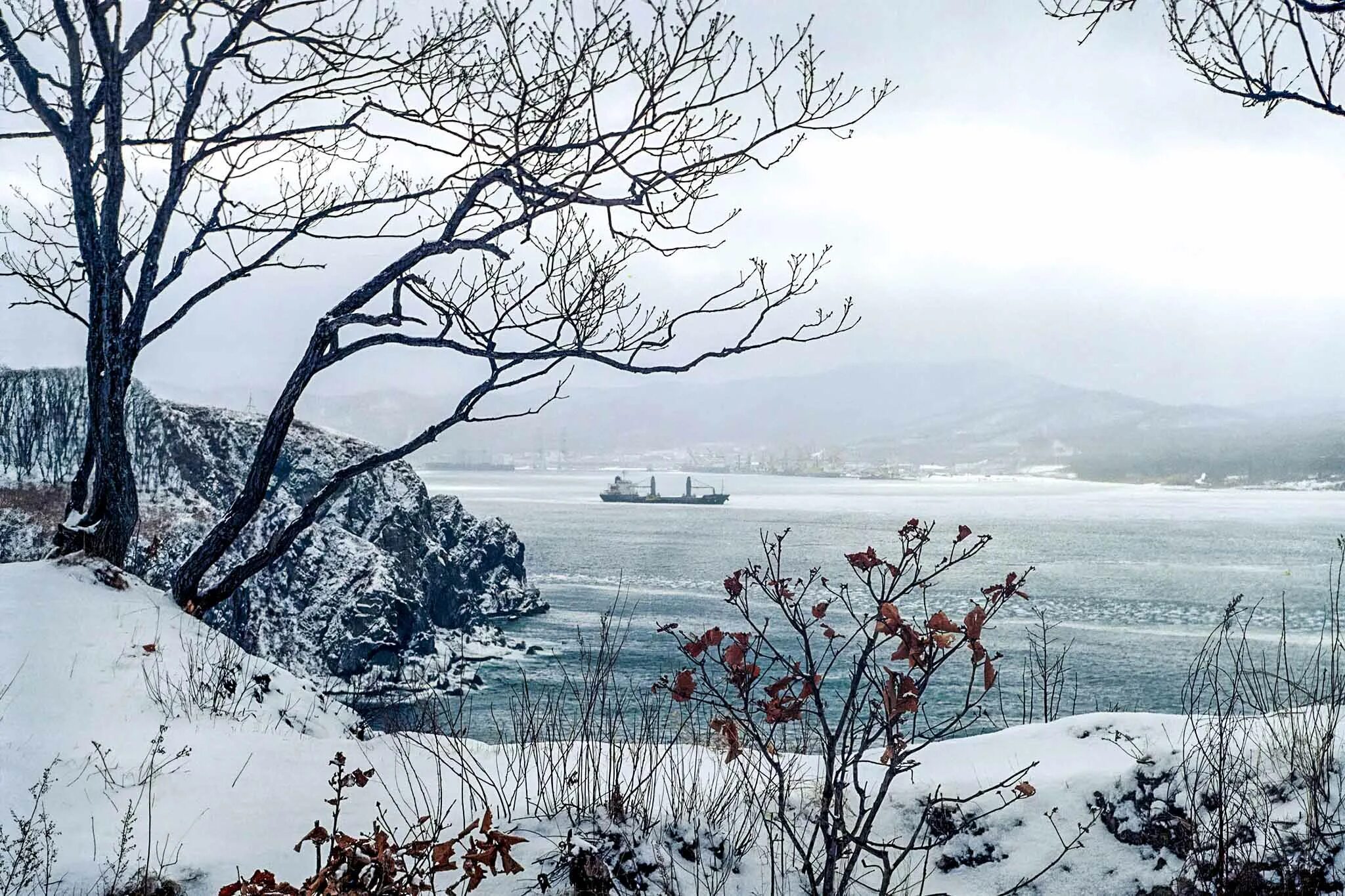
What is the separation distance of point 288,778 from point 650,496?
57432 mm

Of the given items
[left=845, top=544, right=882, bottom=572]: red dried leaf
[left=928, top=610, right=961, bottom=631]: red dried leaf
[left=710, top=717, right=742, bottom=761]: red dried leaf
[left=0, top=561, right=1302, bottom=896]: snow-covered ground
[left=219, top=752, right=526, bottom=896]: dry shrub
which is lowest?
[left=0, top=561, right=1302, bottom=896]: snow-covered ground

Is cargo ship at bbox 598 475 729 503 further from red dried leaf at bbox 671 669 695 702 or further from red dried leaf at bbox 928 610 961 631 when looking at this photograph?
red dried leaf at bbox 928 610 961 631

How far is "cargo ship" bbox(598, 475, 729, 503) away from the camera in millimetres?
60375

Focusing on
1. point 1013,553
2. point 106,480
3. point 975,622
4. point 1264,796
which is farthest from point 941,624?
point 1013,553

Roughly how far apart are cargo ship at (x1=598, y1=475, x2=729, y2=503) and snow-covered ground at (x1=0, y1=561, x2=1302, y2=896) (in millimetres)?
56421

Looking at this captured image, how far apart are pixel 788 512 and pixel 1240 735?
5329 centimetres

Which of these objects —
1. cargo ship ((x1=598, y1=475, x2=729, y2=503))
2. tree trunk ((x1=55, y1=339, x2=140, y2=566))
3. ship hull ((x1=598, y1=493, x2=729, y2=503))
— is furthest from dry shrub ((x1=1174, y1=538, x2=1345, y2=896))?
cargo ship ((x1=598, y1=475, x2=729, y2=503))

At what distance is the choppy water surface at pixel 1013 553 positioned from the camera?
2322 cm

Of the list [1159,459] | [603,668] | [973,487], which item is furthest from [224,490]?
[973,487]

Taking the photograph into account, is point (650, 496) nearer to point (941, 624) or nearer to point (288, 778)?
point (288, 778)

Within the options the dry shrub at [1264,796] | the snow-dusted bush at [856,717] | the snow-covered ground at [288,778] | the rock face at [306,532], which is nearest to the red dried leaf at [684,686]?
the snow-dusted bush at [856,717]

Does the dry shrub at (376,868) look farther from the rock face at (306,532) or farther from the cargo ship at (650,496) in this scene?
the cargo ship at (650,496)

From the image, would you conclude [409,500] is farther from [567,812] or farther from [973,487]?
[973,487]

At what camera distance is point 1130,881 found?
2301 millimetres
